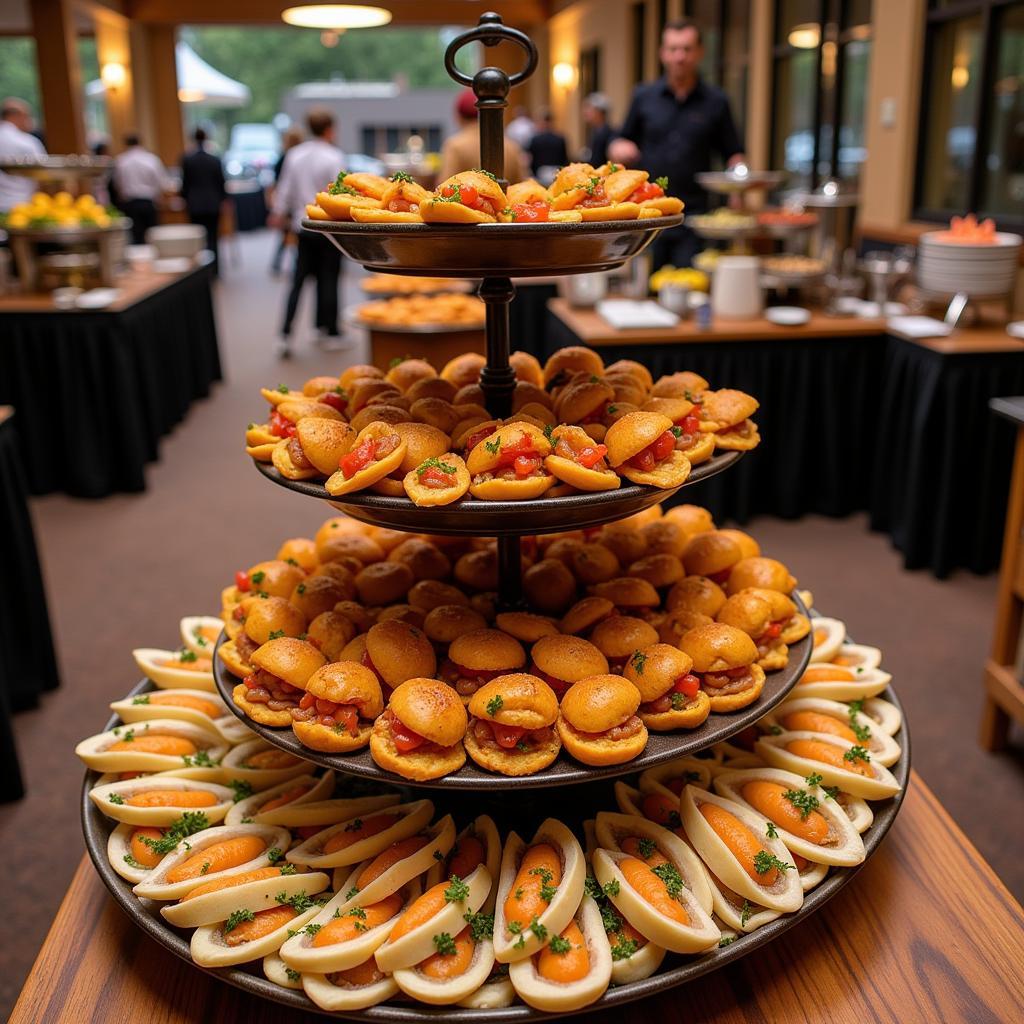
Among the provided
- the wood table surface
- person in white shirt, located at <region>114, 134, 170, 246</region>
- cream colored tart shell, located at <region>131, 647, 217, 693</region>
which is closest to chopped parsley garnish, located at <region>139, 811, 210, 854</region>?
cream colored tart shell, located at <region>131, 647, 217, 693</region>

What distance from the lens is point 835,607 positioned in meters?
3.22

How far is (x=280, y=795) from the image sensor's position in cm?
143

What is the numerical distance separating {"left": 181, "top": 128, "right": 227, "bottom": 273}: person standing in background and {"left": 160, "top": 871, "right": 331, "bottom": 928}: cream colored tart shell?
9132 millimetres

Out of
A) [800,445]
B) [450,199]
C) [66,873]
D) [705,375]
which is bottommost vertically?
[66,873]

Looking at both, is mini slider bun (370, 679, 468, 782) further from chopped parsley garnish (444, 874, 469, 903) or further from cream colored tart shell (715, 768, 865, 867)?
cream colored tart shell (715, 768, 865, 867)

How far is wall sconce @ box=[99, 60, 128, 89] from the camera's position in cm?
1271

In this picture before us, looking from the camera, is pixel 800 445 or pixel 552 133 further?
pixel 552 133

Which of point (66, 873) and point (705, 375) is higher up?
→ point (705, 375)

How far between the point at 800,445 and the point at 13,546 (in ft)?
9.15

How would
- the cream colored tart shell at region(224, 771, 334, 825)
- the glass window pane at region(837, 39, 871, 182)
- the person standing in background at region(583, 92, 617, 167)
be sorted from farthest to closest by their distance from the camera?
the glass window pane at region(837, 39, 871, 182), the person standing in background at region(583, 92, 617, 167), the cream colored tart shell at region(224, 771, 334, 825)

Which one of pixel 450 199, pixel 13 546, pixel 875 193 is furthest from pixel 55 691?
pixel 875 193

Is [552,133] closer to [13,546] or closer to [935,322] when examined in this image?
[935,322]

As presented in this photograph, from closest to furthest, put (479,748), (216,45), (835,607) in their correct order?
(479,748) → (835,607) → (216,45)

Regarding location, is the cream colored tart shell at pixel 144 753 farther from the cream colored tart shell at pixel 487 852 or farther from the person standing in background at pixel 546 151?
the person standing in background at pixel 546 151
